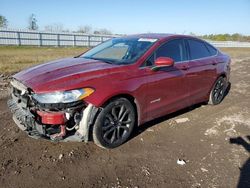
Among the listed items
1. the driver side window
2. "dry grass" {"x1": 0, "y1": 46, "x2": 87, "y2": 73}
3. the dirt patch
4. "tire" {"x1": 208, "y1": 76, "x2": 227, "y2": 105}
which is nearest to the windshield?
the driver side window

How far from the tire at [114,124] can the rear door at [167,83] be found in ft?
1.49

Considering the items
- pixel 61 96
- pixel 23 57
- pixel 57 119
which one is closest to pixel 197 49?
pixel 61 96

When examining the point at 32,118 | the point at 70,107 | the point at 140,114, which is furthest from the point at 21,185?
the point at 140,114

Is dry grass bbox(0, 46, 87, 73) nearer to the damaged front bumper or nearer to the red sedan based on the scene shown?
the red sedan

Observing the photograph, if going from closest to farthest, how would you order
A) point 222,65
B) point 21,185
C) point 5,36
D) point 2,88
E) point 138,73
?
point 21,185
point 138,73
point 222,65
point 2,88
point 5,36

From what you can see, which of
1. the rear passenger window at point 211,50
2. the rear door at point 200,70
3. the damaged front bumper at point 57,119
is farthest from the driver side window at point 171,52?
the damaged front bumper at point 57,119

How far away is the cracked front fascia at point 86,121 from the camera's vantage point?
12.4 feet

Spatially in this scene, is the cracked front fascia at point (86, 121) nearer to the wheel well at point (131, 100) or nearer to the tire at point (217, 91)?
the wheel well at point (131, 100)

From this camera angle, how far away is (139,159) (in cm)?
396

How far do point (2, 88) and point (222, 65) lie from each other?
5.97m

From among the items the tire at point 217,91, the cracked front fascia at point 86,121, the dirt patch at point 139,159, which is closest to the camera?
the dirt patch at point 139,159

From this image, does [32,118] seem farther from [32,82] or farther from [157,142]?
[157,142]

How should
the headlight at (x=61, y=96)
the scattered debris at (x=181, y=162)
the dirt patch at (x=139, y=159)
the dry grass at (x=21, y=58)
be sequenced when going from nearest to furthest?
the dirt patch at (x=139, y=159)
the headlight at (x=61, y=96)
the scattered debris at (x=181, y=162)
the dry grass at (x=21, y=58)

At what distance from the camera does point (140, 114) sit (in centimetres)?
454
